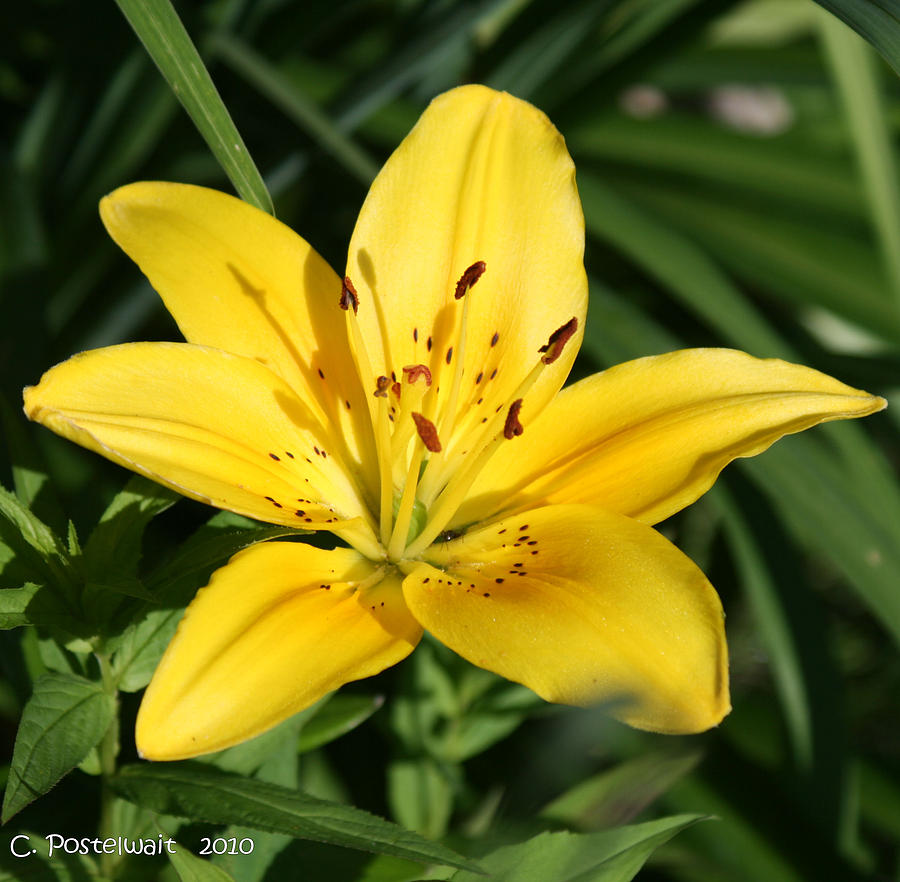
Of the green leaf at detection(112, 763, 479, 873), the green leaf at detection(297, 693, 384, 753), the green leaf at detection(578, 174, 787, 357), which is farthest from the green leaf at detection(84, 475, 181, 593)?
the green leaf at detection(578, 174, 787, 357)

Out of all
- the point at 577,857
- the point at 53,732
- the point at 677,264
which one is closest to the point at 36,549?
the point at 53,732

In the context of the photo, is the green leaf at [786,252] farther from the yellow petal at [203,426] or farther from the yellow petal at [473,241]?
the yellow petal at [203,426]

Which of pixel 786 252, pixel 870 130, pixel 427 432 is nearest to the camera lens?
pixel 427 432

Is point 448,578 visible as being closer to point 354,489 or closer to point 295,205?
point 354,489

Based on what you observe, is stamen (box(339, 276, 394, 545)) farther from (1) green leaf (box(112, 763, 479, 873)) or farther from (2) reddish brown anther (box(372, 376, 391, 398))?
(1) green leaf (box(112, 763, 479, 873))

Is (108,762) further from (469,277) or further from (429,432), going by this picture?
(469,277)

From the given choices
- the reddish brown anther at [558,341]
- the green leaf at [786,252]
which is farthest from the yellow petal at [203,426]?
the green leaf at [786,252]
